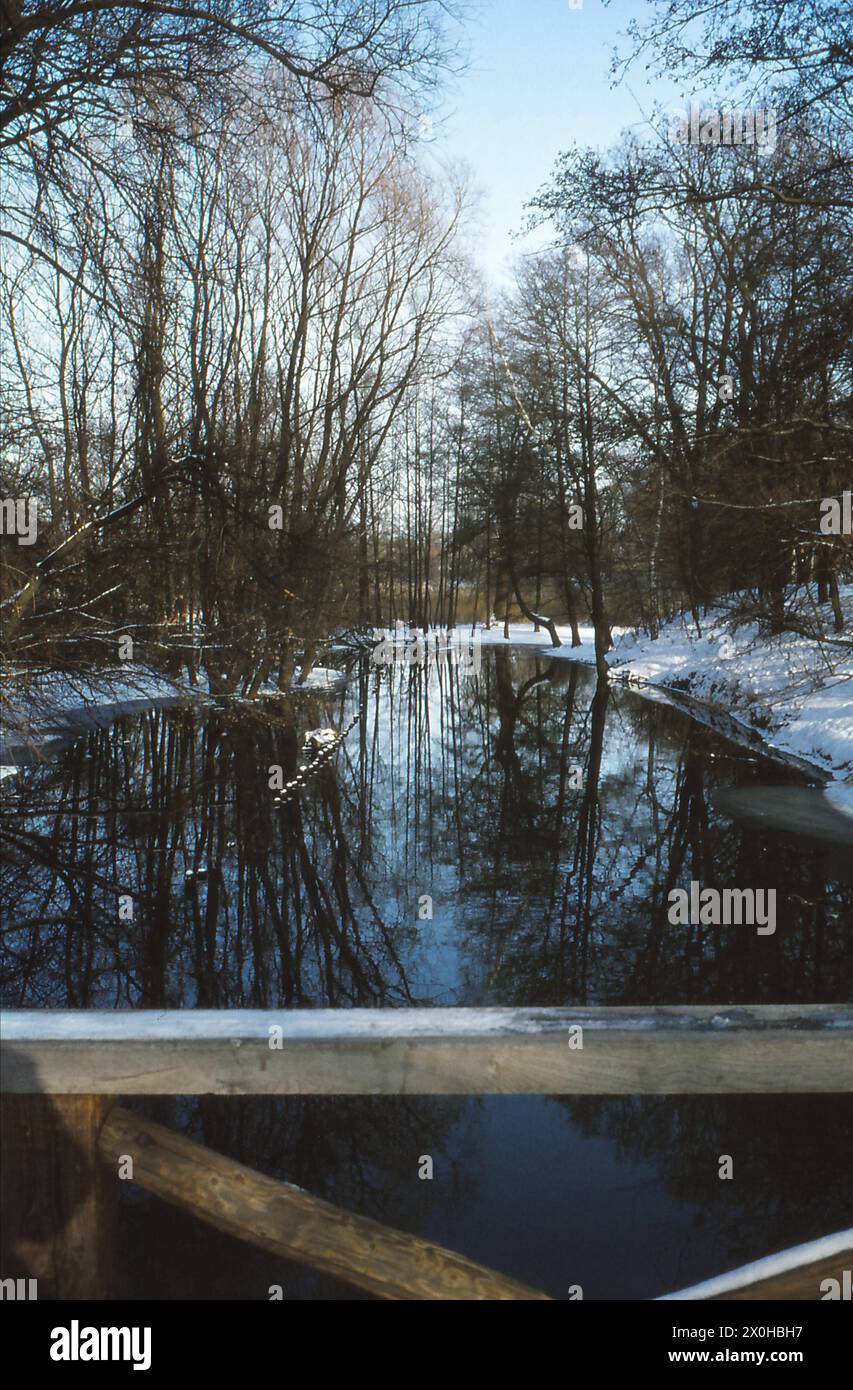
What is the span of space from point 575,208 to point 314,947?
382 inches

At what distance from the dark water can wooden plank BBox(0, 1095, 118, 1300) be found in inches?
71.7

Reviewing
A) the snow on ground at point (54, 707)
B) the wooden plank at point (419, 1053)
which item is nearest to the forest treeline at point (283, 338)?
the snow on ground at point (54, 707)

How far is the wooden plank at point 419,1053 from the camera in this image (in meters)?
2.20

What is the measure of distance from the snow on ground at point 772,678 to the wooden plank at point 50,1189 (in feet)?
37.5

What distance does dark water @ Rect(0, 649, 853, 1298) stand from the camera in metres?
4.32

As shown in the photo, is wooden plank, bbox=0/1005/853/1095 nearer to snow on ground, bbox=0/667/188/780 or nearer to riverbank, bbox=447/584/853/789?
snow on ground, bbox=0/667/188/780

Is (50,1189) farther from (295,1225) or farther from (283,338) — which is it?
(283,338)

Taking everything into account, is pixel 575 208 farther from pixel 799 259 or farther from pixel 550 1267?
pixel 550 1267

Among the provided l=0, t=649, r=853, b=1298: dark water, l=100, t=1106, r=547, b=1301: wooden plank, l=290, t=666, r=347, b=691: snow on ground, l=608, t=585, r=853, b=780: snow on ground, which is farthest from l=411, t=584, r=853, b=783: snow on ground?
l=100, t=1106, r=547, b=1301: wooden plank

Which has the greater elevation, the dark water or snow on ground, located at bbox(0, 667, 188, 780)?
snow on ground, located at bbox(0, 667, 188, 780)

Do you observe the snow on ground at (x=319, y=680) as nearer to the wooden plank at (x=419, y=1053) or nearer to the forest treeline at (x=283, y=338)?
the forest treeline at (x=283, y=338)

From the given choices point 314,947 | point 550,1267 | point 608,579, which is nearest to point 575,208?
point 314,947

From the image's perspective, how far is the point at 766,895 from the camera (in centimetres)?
894
